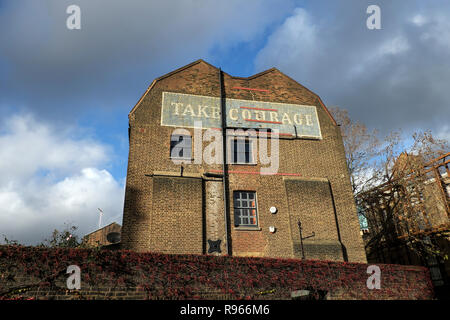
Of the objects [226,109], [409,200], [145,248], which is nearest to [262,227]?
[145,248]

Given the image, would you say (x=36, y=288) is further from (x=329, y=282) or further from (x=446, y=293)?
(x=446, y=293)

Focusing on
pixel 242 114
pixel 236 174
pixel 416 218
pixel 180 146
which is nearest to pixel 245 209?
pixel 236 174

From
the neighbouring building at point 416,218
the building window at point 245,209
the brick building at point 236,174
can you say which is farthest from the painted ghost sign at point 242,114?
the neighbouring building at point 416,218

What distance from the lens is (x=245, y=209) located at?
1506 centimetres

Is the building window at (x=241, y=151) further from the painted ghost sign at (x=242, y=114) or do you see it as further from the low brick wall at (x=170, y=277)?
the low brick wall at (x=170, y=277)

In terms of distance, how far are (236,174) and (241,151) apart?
4.53 feet

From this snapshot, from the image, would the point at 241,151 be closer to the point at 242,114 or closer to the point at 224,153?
the point at 224,153

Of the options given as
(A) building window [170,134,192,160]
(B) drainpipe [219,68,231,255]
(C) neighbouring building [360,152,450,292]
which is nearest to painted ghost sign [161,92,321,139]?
(B) drainpipe [219,68,231,255]

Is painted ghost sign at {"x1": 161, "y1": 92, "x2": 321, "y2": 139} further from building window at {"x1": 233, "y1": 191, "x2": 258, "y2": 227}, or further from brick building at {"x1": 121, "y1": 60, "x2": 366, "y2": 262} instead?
building window at {"x1": 233, "y1": 191, "x2": 258, "y2": 227}

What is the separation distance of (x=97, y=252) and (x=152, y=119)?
27.1 ft

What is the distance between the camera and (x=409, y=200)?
19875 mm

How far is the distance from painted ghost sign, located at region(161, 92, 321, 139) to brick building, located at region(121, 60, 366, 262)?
0.06m

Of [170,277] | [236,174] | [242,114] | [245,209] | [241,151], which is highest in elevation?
[242,114]

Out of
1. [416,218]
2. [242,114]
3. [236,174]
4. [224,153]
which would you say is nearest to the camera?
[236,174]
